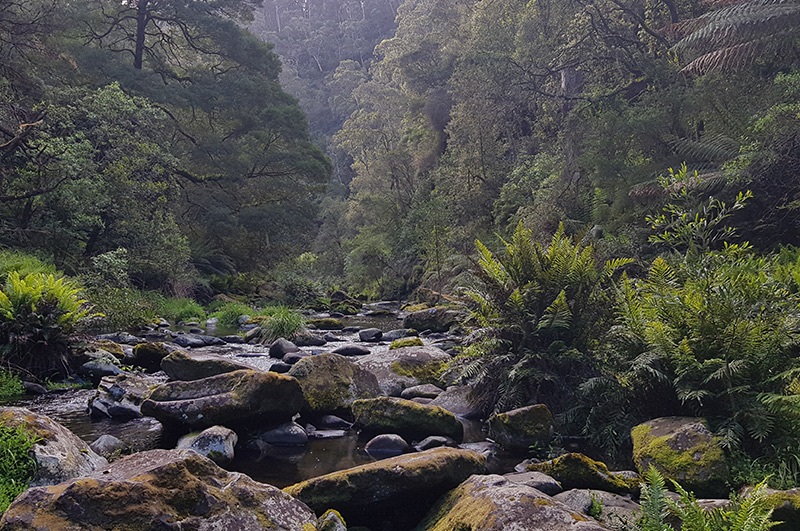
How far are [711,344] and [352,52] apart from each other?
295 ft

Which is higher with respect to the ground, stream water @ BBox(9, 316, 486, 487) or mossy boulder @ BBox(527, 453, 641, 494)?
mossy boulder @ BBox(527, 453, 641, 494)

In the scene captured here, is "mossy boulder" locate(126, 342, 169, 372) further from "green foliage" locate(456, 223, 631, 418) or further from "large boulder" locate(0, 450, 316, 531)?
"large boulder" locate(0, 450, 316, 531)

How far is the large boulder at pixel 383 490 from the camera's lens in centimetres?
405

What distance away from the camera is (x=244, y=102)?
26.7 metres

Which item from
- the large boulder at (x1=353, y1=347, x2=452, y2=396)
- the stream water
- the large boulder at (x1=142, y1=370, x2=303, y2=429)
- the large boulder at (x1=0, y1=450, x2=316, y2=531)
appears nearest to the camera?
the large boulder at (x1=0, y1=450, x2=316, y2=531)

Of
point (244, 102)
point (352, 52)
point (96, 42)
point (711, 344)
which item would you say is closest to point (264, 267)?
point (244, 102)

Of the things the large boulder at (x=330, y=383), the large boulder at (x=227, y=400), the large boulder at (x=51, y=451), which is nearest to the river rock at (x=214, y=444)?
the large boulder at (x=227, y=400)

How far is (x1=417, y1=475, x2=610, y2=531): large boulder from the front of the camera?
129 inches

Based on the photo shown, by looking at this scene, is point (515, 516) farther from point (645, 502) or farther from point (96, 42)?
point (96, 42)

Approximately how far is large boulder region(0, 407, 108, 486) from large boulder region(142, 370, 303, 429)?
1411 mm

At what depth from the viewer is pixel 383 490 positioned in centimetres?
409

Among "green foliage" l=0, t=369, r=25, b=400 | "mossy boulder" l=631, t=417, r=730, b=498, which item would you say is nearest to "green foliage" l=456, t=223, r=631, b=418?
"mossy boulder" l=631, t=417, r=730, b=498

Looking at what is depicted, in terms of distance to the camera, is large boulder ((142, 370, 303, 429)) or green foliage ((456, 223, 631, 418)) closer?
large boulder ((142, 370, 303, 429))

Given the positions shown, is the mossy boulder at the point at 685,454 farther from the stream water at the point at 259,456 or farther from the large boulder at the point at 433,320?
the large boulder at the point at 433,320
